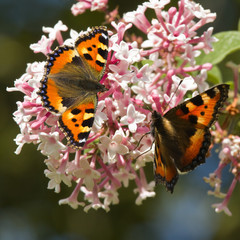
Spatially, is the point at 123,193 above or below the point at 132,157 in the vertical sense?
below

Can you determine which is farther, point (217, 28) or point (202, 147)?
point (217, 28)

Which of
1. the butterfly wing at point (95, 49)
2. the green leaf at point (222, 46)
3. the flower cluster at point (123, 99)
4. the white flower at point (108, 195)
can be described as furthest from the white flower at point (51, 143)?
the green leaf at point (222, 46)

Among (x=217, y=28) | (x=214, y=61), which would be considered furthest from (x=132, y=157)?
(x=217, y=28)

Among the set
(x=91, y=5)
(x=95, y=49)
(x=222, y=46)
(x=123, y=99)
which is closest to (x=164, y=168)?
(x=123, y=99)

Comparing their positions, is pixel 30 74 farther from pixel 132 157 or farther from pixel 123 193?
pixel 123 193

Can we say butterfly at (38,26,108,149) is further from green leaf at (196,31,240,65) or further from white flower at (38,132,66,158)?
green leaf at (196,31,240,65)

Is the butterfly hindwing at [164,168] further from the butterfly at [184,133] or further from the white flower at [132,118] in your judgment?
the white flower at [132,118]
